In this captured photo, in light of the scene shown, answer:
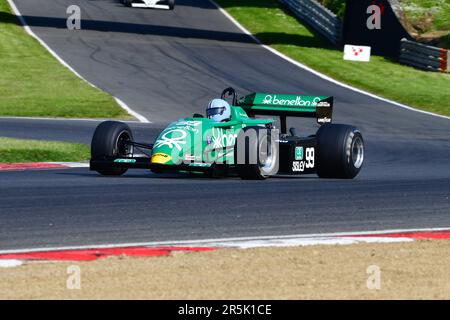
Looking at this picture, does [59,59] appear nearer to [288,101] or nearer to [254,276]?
[288,101]

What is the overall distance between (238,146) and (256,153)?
10.6 inches

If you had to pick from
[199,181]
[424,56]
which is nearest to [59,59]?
[424,56]

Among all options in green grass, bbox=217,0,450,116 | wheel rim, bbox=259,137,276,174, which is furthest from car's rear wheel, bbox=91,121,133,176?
green grass, bbox=217,0,450,116

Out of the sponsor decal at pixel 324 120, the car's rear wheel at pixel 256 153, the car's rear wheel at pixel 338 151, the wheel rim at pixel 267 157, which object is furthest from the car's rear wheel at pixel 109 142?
the sponsor decal at pixel 324 120

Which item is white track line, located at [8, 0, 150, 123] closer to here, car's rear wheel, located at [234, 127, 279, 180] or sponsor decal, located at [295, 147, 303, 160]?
sponsor decal, located at [295, 147, 303, 160]

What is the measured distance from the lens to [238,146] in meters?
15.9

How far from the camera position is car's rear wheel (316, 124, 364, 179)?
16.8 metres

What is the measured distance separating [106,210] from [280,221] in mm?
1892

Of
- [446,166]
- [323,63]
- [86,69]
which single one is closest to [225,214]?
[446,166]

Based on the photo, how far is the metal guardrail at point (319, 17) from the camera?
150 ft

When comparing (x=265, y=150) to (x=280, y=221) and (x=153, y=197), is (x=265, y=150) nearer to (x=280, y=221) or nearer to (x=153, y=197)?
(x=153, y=197)

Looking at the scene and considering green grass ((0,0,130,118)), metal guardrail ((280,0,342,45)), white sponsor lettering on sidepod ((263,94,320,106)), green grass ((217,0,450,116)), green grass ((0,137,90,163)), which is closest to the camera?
white sponsor lettering on sidepod ((263,94,320,106))

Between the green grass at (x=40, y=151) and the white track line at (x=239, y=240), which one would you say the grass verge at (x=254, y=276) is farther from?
the green grass at (x=40, y=151)

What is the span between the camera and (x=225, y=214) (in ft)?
41.8
